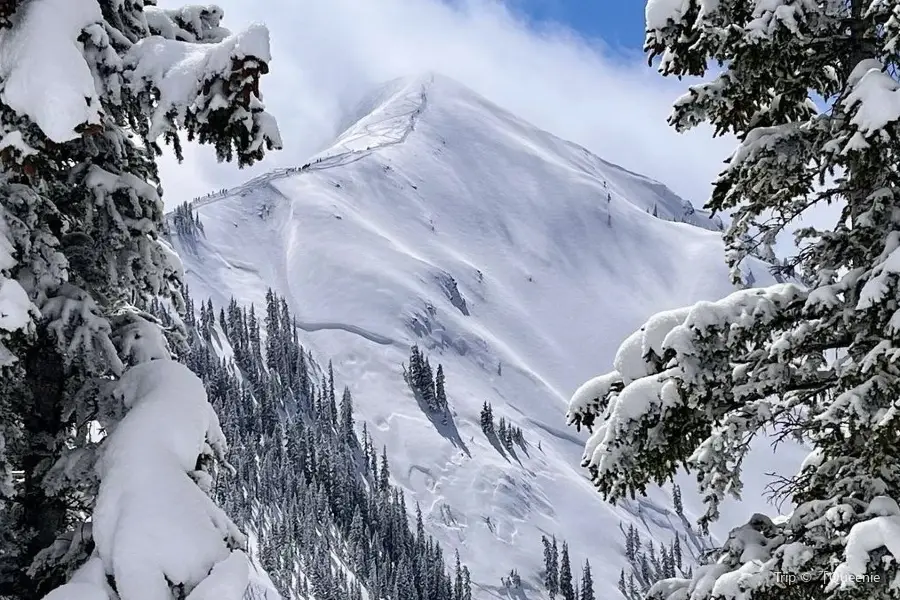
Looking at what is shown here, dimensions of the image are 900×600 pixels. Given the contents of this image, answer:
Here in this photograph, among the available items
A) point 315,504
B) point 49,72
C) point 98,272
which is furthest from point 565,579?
point 49,72

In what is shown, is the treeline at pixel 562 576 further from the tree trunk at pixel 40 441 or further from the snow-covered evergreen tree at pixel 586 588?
the tree trunk at pixel 40 441

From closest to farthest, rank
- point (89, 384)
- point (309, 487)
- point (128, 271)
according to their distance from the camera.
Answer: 1. point (89, 384)
2. point (128, 271)
3. point (309, 487)

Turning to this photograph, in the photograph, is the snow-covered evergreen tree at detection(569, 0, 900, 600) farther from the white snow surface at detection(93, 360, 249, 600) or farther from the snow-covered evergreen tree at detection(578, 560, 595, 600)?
the snow-covered evergreen tree at detection(578, 560, 595, 600)

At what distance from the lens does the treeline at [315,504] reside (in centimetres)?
13488

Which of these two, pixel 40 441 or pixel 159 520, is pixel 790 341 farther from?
pixel 40 441

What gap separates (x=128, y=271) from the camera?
6770mm

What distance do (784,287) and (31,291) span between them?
5.87 metres

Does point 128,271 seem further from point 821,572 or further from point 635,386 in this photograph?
point 821,572

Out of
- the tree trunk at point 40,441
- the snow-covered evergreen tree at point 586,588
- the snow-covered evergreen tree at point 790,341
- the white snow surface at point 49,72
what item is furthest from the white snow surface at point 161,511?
the snow-covered evergreen tree at point 586,588

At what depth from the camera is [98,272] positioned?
6812 mm

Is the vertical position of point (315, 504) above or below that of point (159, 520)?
above

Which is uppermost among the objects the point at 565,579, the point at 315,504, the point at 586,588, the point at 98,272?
the point at 315,504

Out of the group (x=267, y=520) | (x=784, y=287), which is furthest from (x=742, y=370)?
(x=267, y=520)

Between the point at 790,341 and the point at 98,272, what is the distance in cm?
569
